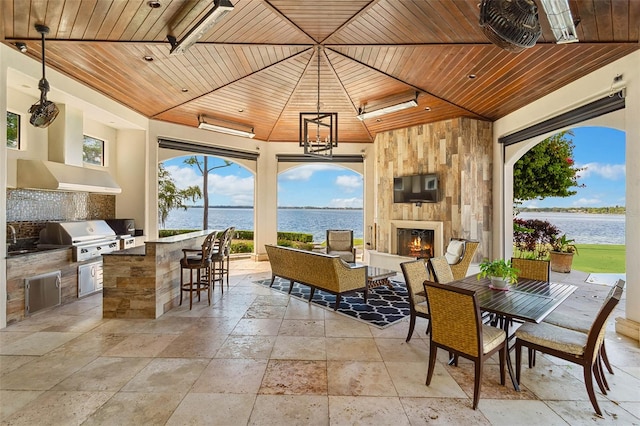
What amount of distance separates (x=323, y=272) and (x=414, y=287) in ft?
4.95

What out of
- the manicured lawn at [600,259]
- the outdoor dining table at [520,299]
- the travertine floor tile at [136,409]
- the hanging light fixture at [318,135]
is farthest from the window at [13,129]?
the manicured lawn at [600,259]

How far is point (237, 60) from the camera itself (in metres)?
4.24

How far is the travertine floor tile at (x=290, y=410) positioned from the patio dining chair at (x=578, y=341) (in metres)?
1.68

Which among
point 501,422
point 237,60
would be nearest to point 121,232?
point 237,60

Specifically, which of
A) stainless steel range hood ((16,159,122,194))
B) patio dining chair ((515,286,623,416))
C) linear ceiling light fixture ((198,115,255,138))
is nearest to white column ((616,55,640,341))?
patio dining chair ((515,286,623,416))

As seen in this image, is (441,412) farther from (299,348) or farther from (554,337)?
(299,348)

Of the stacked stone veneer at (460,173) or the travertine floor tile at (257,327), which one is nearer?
the travertine floor tile at (257,327)

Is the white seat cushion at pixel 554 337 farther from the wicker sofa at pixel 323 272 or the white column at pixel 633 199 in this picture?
the wicker sofa at pixel 323 272

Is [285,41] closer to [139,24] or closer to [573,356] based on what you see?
[139,24]

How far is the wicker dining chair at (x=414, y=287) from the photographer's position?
128 inches

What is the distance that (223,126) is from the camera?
675cm

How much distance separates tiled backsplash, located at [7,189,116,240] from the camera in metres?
4.54

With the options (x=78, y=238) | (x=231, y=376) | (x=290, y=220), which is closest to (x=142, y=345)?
(x=231, y=376)

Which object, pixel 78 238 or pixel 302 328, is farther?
pixel 78 238
